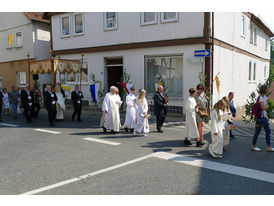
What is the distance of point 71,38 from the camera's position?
17.7 metres

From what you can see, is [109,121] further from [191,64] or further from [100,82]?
[100,82]

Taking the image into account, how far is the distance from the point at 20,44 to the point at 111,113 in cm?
1548

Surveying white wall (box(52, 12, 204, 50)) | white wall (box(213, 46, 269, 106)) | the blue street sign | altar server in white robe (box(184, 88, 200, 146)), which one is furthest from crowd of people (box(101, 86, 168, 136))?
white wall (box(52, 12, 204, 50))

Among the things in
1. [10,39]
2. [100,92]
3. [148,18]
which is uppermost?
[10,39]

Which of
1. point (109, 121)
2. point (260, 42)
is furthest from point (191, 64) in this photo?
point (260, 42)

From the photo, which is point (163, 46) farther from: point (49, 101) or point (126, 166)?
point (126, 166)

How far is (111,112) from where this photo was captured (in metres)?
9.62

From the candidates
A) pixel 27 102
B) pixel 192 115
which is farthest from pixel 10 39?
pixel 192 115

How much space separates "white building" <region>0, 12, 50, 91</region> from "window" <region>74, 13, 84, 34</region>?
4.36 metres

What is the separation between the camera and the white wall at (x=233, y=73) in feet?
42.9

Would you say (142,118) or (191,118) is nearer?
(191,118)

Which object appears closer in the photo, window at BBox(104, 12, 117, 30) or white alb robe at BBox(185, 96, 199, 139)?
white alb robe at BBox(185, 96, 199, 139)

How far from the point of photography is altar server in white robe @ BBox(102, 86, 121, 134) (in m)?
9.53

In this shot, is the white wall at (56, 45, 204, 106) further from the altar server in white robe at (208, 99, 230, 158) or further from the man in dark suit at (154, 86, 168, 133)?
the altar server in white robe at (208, 99, 230, 158)
